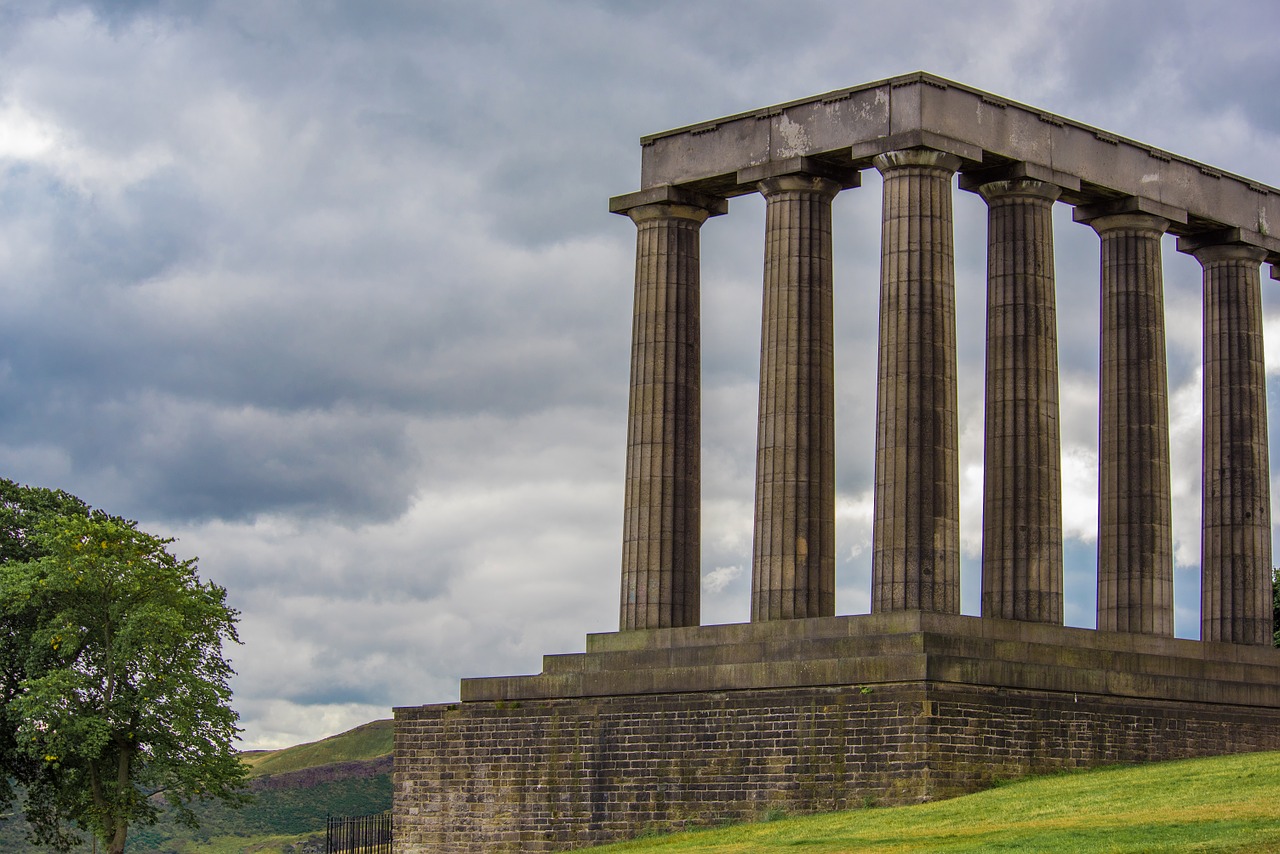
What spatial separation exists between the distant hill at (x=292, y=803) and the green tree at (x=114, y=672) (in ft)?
169

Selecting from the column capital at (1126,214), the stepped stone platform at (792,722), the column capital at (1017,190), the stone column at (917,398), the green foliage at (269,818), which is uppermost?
the column capital at (1126,214)

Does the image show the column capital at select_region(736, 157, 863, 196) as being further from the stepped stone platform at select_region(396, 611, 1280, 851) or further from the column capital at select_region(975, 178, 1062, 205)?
the stepped stone platform at select_region(396, 611, 1280, 851)

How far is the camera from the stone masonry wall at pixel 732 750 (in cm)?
5072

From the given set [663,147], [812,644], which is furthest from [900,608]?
[663,147]

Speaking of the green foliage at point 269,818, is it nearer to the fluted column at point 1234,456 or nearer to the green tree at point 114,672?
the green tree at point 114,672

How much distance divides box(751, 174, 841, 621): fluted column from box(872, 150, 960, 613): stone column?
8.19ft

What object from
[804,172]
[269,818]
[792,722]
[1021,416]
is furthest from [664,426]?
[269,818]

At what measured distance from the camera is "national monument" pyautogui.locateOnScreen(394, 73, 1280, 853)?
5266cm

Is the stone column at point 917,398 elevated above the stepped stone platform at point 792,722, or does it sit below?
above

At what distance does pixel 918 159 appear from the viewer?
187 feet

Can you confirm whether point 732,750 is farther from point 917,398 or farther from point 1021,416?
point 1021,416

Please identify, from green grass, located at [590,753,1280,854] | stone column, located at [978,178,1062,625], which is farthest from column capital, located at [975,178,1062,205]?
green grass, located at [590,753,1280,854]

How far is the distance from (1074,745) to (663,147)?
21.7 meters

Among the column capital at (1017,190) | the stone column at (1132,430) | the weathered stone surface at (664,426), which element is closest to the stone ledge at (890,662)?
the weathered stone surface at (664,426)
